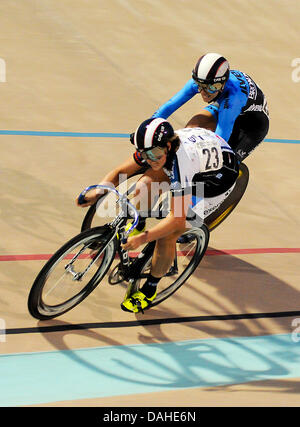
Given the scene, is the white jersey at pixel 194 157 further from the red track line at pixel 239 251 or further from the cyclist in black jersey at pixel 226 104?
the red track line at pixel 239 251

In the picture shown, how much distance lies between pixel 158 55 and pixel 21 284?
208 inches

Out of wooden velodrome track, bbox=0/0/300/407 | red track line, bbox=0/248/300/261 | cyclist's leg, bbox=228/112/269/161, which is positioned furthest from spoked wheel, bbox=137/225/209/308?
cyclist's leg, bbox=228/112/269/161

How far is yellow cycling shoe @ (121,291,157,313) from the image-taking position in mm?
4738

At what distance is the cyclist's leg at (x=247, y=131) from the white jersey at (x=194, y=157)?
738 mm

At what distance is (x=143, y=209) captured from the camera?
15.7ft

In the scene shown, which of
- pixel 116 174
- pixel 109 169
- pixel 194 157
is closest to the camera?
pixel 194 157

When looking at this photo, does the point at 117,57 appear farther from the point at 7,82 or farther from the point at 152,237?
the point at 152,237

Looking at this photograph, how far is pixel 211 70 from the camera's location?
4.92m

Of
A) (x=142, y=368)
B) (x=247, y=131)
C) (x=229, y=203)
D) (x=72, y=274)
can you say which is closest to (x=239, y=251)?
(x=229, y=203)

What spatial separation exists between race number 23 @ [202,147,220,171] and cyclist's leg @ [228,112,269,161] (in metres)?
0.92

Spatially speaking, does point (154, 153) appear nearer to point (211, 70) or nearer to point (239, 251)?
point (211, 70)

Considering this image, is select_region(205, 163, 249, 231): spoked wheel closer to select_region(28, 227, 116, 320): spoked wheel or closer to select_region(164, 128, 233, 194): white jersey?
select_region(164, 128, 233, 194): white jersey

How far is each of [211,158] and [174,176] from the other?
1.24 ft
